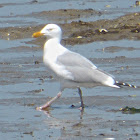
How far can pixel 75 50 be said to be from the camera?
1531 cm

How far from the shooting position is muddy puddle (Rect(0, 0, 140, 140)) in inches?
366

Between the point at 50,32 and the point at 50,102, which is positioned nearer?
the point at 50,102

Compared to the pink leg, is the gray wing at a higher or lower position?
higher

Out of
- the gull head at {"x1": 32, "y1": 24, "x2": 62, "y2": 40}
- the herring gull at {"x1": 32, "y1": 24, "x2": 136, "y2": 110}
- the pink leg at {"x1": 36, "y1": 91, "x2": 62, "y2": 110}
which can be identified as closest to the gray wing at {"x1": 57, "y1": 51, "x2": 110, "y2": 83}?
the herring gull at {"x1": 32, "y1": 24, "x2": 136, "y2": 110}

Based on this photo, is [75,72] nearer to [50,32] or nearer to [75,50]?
[50,32]

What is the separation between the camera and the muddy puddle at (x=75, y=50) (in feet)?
30.5

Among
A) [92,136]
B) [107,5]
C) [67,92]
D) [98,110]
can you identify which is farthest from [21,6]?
[92,136]

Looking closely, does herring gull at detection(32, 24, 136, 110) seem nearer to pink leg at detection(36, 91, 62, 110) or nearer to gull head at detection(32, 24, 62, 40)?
pink leg at detection(36, 91, 62, 110)

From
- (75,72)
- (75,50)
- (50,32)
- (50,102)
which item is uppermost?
(50,32)

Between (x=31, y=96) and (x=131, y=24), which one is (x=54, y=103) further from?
(x=131, y=24)

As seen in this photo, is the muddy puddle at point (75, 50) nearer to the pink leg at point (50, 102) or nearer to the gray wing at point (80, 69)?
the pink leg at point (50, 102)

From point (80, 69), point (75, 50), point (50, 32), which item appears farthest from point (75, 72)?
point (75, 50)

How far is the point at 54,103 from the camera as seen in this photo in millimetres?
11102

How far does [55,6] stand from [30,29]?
3894 millimetres
